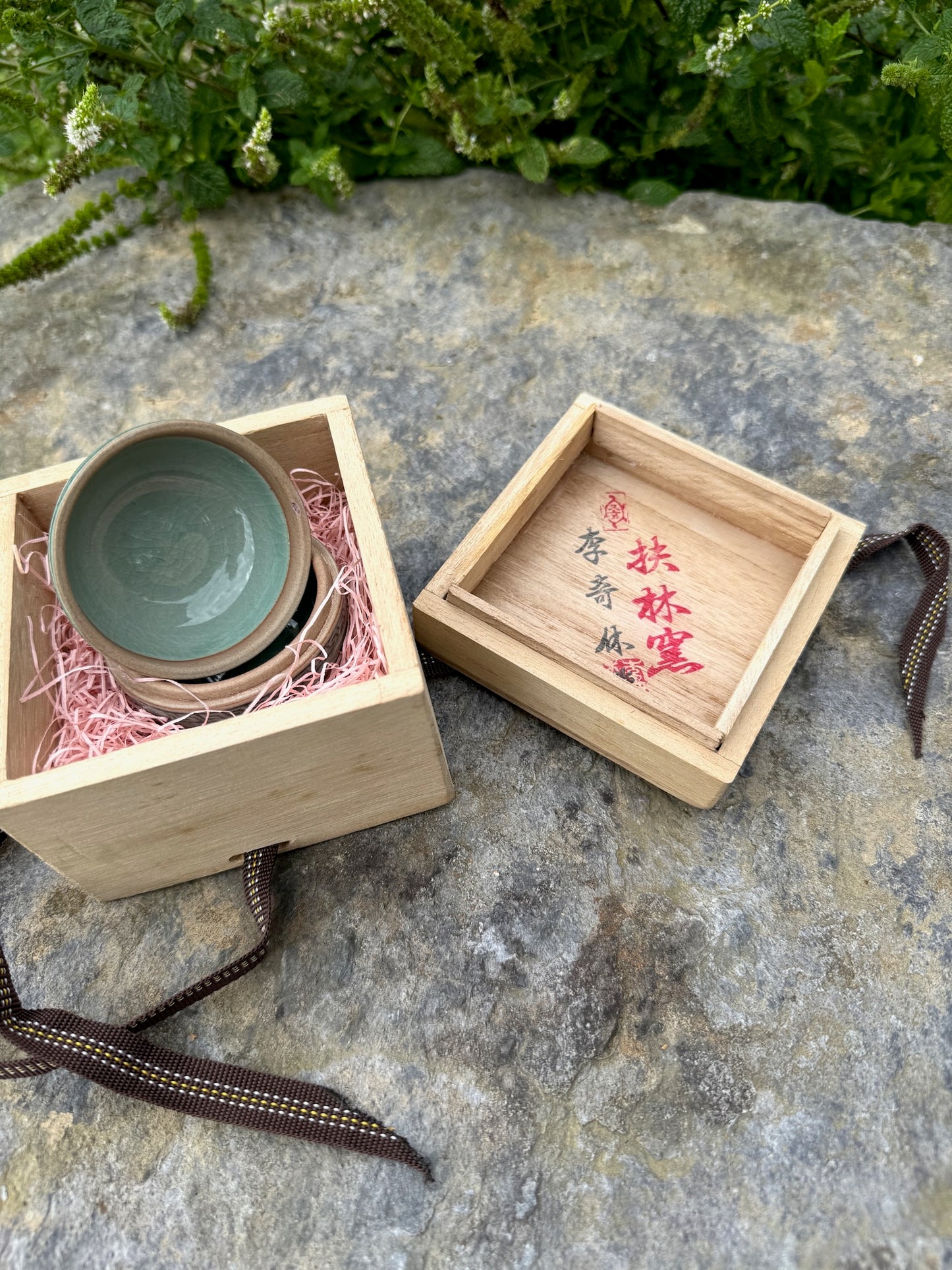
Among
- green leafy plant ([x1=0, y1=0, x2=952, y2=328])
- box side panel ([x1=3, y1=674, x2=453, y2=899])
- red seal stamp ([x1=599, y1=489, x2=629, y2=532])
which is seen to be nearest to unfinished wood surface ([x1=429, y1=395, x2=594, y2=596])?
red seal stamp ([x1=599, y1=489, x2=629, y2=532])

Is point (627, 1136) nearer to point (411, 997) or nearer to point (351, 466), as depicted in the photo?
point (411, 997)

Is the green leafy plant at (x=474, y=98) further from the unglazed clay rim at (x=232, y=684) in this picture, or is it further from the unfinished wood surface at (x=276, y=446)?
the unglazed clay rim at (x=232, y=684)

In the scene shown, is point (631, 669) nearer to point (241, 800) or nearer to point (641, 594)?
point (641, 594)

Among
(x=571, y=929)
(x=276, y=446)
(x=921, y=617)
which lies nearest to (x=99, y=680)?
(x=276, y=446)

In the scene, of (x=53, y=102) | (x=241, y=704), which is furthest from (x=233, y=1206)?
(x=53, y=102)

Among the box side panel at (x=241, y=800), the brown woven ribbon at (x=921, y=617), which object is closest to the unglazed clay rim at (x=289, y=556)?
the box side panel at (x=241, y=800)

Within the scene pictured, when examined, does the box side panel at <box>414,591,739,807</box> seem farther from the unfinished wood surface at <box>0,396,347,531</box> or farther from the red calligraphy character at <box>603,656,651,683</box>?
the unfinished wood surface at <box>0,396,347,531</box>
